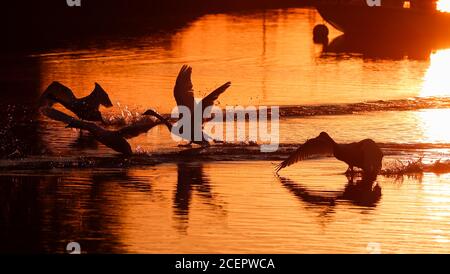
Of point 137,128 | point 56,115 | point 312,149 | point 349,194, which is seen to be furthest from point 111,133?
point 349,194

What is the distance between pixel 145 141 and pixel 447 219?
9122 mm

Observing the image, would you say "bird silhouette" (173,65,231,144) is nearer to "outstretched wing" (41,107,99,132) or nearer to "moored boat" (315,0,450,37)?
"outstretched wing" (41,107,99,132)

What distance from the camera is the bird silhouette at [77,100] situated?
94.9ft

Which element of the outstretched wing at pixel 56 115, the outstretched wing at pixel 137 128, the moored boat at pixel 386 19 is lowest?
the moored boat at pixel 386 19

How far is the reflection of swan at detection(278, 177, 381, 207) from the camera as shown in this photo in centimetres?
2138

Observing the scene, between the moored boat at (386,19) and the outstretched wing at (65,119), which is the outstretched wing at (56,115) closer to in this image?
the outstretched wing at (65,119)

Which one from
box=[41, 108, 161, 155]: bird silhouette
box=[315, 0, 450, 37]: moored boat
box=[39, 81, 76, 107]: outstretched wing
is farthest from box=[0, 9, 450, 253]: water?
box=[315, 0, 450, 37]: moored boat

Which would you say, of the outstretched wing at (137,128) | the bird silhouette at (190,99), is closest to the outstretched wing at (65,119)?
the outstretched wing at (137,128)

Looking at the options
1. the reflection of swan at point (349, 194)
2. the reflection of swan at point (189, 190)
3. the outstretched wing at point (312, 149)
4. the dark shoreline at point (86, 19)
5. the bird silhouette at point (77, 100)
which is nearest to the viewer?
the reflection of swan at point (189, 190)

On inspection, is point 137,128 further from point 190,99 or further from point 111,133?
point 190,99

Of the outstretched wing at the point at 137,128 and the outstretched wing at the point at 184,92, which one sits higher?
the outstretched wing at the point at 184,92

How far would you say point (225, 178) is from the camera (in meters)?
23.4

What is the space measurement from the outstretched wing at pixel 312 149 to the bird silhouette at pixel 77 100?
24.5ft
